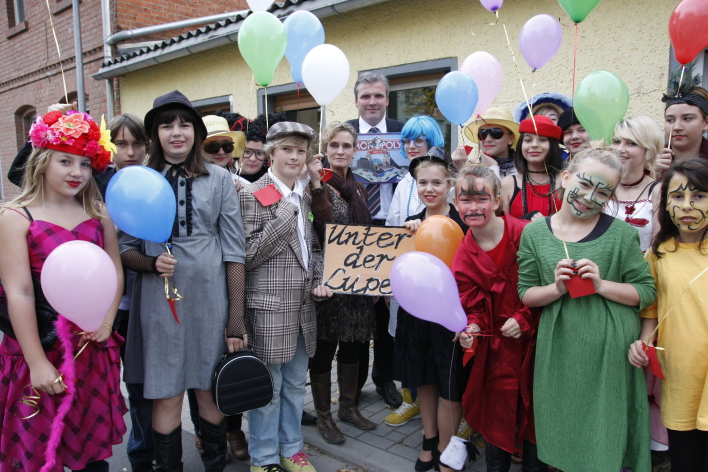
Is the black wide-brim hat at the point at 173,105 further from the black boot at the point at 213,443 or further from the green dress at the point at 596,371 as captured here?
the green dress at the point at 596,371

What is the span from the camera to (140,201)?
2268 millimetres

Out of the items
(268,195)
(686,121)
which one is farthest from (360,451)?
(686,121)

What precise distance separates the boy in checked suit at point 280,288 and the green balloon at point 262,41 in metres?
0.82

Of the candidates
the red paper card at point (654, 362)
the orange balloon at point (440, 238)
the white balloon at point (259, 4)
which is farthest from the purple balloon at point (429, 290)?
the white balloon at point (259, 4)

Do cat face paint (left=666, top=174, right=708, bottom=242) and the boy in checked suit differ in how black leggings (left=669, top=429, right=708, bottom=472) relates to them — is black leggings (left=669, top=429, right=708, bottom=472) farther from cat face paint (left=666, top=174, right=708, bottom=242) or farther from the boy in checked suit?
the boy in checked suit

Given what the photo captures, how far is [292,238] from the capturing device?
2830 millimetres

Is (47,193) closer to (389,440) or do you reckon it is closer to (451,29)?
(389,440)

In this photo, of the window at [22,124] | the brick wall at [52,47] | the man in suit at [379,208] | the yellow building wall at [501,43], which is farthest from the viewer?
the window at [22,124]

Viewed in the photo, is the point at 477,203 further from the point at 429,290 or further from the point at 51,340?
the point at 51,340

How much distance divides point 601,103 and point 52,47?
12.1 metres

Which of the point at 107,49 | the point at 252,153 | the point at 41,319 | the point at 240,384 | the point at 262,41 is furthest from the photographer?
the point at 107,49

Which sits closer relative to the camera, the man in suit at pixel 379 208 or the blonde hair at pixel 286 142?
the blonde hair at pixel 286 142

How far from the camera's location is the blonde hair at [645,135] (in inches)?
108

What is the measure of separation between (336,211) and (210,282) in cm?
103
